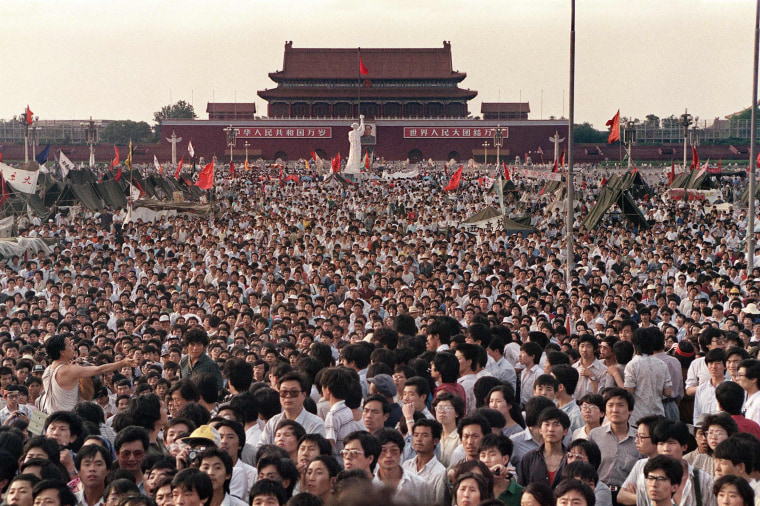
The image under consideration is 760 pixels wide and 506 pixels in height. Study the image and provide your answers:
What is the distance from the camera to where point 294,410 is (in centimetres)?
552

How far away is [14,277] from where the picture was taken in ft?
42.6

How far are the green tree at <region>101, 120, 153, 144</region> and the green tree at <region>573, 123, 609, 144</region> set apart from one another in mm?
29965

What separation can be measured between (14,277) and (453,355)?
8.52 metres

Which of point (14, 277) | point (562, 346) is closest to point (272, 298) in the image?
point (14, 277)

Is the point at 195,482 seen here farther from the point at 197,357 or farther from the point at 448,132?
the point at 448,132

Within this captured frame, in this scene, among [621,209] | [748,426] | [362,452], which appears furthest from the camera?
[621,209]

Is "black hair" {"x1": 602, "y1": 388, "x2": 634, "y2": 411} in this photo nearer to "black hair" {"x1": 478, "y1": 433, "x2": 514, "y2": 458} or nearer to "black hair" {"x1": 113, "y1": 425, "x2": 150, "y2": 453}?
"black hair" {"x1": 478, "y1": 433, "x2": 514, "y2": 458}

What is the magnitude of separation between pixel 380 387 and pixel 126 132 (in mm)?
69128

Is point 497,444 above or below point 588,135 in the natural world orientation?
below

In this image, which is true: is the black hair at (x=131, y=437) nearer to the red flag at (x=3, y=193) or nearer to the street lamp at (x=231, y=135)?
the red flag at (x=3, y=193)

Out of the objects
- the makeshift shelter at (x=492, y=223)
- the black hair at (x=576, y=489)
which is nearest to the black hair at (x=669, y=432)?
the black hair at (x=576, y=489)

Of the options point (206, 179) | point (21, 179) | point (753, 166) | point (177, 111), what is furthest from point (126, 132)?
point (753, 166)

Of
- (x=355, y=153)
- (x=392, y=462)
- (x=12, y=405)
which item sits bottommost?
(x=12, y=405)

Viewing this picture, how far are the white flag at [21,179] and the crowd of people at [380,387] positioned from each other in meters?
5.78
